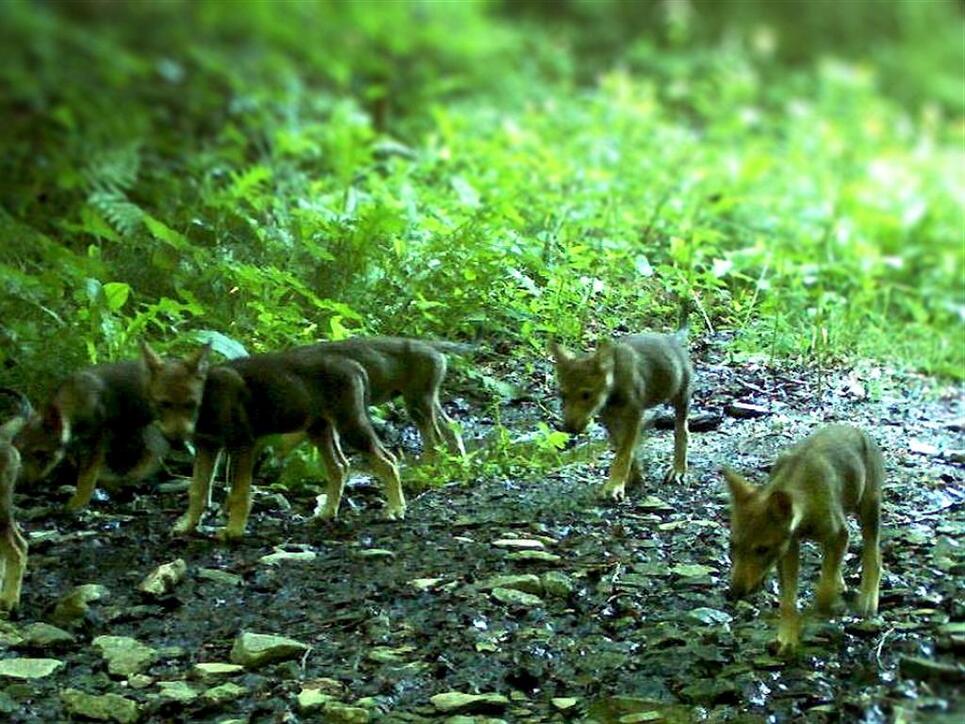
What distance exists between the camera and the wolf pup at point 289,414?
14.1 ft

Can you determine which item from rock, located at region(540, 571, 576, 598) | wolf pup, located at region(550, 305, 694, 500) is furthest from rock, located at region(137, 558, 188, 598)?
wolf pup, located at region(550, 305, 694, 500)

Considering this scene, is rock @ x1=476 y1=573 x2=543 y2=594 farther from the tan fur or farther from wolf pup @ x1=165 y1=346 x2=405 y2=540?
the tan fur

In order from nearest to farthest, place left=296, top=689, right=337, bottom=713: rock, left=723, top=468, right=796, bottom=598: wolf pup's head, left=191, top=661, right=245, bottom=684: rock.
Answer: left=723, top=468, right=796, bottom=598: wolf pup's head, left=296, top=689, right=337, bottom=713: rock, left=191, top=661, right=245, bottom=684: rock

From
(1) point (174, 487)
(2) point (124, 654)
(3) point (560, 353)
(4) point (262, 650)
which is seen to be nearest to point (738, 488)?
(3) point (560, 353)

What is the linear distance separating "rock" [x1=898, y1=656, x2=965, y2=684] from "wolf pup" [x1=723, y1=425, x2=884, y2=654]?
25cm

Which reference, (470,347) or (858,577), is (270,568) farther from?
(858,577)

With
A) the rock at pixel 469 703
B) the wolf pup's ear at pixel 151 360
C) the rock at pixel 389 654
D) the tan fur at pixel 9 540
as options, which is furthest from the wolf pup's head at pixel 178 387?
the rock at pixel 469 703

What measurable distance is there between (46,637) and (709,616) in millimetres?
1615

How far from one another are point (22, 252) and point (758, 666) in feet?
11.1

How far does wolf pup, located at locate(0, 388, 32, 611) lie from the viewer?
4.18m

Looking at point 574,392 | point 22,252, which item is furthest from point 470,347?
point 22,252

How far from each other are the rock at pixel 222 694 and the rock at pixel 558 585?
755 millimetres

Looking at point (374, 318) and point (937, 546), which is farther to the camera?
point (374, 318)

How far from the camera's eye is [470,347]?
420cm
